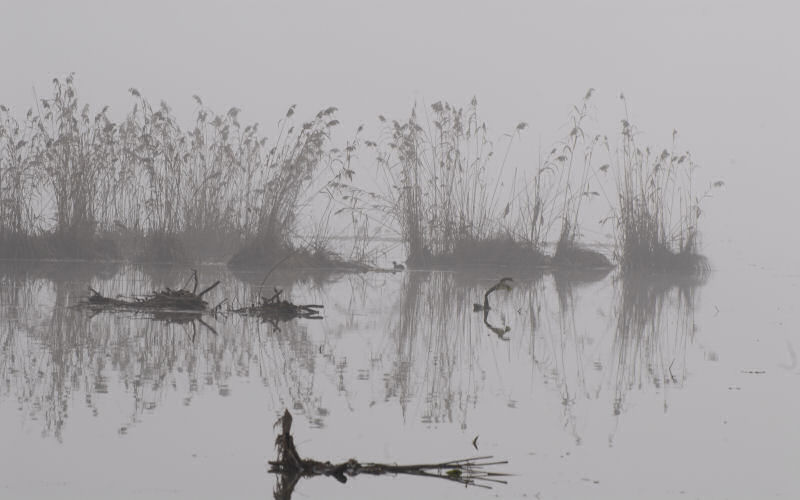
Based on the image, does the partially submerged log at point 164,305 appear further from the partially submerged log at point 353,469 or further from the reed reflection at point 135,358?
the partially submerged log at point 353,469

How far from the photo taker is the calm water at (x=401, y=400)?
235 cm

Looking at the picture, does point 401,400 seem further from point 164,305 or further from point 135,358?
point 164,305

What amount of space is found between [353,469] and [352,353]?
6.24 feet

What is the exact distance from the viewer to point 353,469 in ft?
7.80

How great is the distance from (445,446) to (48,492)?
93 cm

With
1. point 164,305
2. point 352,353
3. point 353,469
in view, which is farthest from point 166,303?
point 353,469

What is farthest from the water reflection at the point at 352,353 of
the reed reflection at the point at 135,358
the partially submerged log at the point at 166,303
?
the partially submerged log at the point at 166,303

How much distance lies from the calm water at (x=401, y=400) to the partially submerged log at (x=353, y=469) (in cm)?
4

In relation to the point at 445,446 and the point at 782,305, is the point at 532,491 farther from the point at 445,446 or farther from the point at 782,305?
the point at 782,305

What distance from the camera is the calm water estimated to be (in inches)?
92.6

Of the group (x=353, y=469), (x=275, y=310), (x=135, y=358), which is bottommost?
(x=353, y=469)

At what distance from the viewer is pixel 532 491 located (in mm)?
2270

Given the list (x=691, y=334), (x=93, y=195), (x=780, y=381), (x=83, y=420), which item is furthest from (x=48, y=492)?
(x=93, y=195)

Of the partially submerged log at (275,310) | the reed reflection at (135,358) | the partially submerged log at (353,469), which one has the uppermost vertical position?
the partially submerged log at (275,310)
